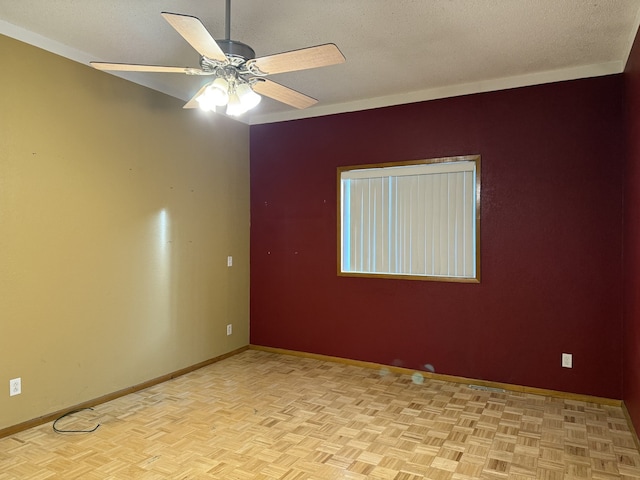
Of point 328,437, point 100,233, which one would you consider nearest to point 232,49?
point 100,233

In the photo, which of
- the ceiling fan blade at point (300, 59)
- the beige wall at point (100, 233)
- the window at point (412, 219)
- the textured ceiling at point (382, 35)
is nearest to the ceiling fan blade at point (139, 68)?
the ceiling fan blade at point (300, 59)

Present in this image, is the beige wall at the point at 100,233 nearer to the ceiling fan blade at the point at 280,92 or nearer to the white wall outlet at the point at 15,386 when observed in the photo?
the white wall outlet at the point at 15,386

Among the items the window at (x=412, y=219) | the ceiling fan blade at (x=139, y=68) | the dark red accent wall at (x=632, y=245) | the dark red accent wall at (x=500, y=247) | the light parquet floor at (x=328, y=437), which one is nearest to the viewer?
the ceiling fan blade at (x=139, y=68)

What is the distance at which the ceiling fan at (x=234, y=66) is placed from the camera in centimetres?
203

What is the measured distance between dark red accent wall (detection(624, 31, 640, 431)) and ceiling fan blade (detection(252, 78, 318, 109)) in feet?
6.88

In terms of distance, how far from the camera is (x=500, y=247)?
378cm

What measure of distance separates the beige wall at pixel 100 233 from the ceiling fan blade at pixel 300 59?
69.3 inches

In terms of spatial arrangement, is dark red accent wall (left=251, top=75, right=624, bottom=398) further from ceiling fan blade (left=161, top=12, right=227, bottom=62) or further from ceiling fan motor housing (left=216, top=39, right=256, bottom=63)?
ceiling fan blade (left=161, top=12, right=227, bottom=62)

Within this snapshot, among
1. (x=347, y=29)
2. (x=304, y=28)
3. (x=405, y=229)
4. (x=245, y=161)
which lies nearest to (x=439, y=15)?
(x=347, y=29)

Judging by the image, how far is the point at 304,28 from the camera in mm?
2832

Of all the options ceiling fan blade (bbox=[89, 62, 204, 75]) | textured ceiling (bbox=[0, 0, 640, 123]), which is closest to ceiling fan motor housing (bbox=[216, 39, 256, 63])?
ceiling fan blade (bbox=[89, 62, 204, 75])

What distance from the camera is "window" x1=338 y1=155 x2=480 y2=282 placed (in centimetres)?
393

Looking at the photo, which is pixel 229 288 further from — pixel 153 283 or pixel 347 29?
pixel 347 29

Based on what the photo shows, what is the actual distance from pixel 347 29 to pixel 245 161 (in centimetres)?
240
